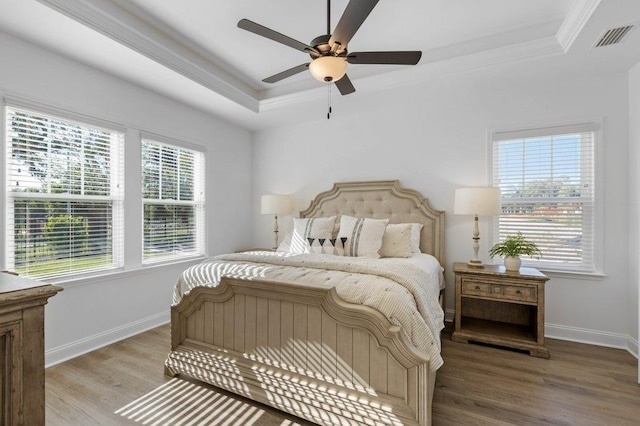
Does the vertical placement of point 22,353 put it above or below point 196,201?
below

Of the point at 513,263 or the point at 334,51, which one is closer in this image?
the point at 334,51

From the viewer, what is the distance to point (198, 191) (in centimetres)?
405

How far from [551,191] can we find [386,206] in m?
1.67

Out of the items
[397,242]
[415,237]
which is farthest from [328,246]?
[415,237]

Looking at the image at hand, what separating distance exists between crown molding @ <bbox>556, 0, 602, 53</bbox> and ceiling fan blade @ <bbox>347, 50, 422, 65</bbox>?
1.20 metres

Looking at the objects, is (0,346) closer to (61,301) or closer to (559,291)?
(61,301)

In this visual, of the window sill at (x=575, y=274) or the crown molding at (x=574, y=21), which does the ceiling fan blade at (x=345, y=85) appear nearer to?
the crown molding at (x=574, y=21)

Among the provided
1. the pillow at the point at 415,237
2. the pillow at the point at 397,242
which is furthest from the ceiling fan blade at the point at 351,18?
the pillow at the point at 415,237

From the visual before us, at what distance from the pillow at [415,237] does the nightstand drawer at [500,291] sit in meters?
0.60

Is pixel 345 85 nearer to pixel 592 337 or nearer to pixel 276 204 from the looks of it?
pixel 276 204

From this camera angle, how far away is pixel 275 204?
167 inches

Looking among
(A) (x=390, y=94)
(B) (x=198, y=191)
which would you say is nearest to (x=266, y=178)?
(B) (x=198, y=191)

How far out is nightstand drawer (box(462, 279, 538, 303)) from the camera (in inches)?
107

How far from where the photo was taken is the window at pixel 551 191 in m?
3.02
